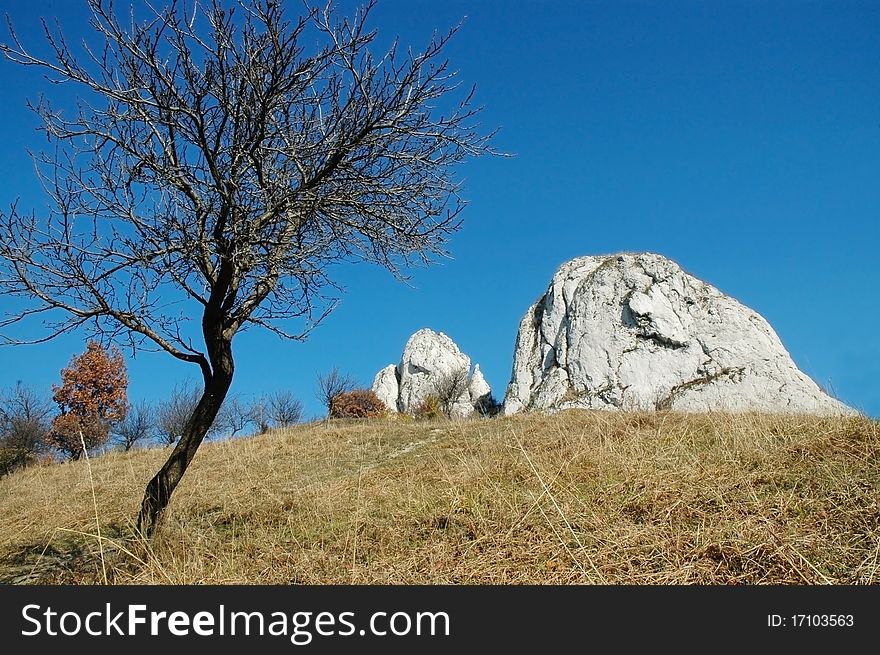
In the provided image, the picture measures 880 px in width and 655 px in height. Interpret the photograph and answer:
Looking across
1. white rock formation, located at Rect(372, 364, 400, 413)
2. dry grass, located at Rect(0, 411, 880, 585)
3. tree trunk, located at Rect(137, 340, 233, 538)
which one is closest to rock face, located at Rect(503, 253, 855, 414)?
dry grass, located at Rect(0, 411, 880, 585)

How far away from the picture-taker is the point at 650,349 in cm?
2902

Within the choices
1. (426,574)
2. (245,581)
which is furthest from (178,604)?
(426,574)

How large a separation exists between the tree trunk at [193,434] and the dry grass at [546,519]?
1.50 ft

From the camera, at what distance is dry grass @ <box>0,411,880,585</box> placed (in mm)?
4176

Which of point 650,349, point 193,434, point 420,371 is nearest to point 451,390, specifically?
point 420,371

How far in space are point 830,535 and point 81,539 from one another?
340 inches

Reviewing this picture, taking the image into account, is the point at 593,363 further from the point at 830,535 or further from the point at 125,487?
the point at 830,535

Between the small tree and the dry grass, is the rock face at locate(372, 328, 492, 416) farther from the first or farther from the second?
the dry grass

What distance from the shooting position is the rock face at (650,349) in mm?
26781

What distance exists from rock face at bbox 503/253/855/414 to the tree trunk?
21776mm

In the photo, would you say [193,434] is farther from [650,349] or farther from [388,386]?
[388,386]

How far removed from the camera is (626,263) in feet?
105

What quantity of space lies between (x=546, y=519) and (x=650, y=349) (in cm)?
2599

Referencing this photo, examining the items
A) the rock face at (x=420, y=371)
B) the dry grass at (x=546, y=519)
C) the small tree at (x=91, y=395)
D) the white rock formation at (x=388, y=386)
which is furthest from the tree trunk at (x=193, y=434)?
the white rock formation at (x=388, y=386)
